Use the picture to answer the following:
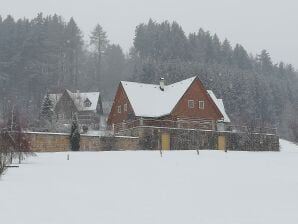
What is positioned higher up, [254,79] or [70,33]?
[70,33]

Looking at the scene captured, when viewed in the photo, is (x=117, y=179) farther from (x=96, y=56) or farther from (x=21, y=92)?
(x=96, y=56)

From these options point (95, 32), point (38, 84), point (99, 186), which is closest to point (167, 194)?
point (99, 186)

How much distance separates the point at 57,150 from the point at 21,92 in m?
46.0

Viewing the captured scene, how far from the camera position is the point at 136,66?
96375 millimetres

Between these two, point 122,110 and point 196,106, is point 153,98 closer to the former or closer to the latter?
point 122,110

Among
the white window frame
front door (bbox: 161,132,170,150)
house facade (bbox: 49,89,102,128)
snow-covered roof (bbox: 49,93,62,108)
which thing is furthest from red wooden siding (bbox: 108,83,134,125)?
snow-covered roof (bbox: 49,93,62,108)

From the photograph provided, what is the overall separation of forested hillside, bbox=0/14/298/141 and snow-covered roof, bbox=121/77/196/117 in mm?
21929

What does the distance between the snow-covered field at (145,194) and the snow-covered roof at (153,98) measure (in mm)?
23645

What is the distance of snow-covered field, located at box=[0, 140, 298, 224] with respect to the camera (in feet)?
43.8

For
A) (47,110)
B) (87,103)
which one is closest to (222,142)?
(47,110)

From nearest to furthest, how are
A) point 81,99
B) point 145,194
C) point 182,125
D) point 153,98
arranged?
point 145,194, point 182,125, point 153,98, point 81,99

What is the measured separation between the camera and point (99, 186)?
19.3 meters

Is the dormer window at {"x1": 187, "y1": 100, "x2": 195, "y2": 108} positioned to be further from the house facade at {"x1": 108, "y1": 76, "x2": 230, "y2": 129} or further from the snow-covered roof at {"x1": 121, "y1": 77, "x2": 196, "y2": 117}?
the snow-covered roof at {"x1": 121, "y1": 77, "x2": 196, "y2": 117}

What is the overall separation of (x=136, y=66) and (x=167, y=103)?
4347 centimetres
